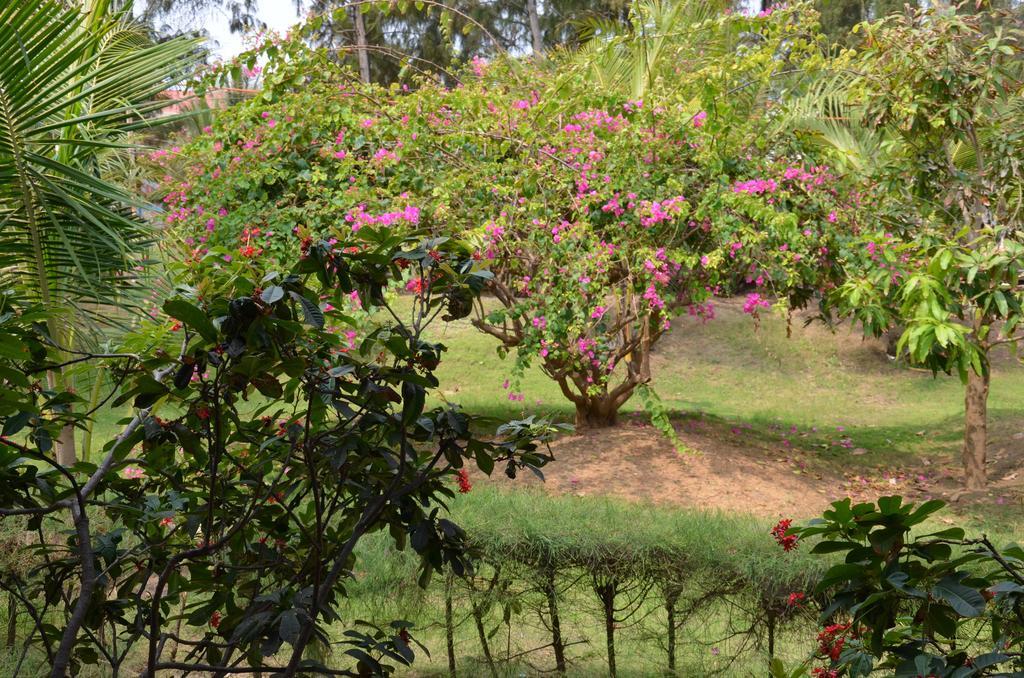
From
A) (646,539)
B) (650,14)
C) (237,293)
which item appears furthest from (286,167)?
(237,293)

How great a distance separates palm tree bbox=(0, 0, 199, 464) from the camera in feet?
10.5

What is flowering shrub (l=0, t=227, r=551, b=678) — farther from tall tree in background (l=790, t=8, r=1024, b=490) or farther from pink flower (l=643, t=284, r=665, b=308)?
pink flower (l=643, t=284, r=665, b=308)

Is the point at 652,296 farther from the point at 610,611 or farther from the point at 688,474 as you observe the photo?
the point at 610,611

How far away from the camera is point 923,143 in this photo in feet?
23.6

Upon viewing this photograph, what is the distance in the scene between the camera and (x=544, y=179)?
700cm

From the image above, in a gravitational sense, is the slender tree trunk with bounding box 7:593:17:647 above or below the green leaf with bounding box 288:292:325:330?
below

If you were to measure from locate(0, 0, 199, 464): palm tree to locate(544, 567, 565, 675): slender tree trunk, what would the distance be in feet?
5.61

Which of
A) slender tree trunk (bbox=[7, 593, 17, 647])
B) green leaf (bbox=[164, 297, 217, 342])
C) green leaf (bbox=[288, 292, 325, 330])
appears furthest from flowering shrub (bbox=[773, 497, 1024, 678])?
slender tree trunk (bbox=[7, 593, 17, 647])

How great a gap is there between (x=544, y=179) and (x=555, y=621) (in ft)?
13.8

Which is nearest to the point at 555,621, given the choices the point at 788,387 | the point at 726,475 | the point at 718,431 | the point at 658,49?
the point at 726,475

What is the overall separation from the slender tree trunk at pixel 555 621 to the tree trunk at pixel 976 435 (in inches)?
233

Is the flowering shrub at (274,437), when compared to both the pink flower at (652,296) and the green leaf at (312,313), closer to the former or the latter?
the green leaf at (312,313)

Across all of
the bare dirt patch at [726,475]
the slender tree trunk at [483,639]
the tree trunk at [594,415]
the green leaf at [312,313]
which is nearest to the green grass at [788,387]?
the bare dirt patch at [726,475]

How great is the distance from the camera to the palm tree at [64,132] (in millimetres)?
3197
